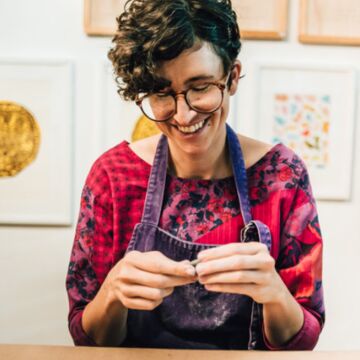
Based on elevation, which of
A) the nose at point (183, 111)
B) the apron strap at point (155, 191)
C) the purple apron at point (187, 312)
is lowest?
the purple apron at point (187, 312)

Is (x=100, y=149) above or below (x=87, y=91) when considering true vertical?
below

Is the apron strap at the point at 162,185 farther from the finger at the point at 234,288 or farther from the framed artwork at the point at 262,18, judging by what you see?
the framed artwork at the point at 262,18

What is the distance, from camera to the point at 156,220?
39.6 inches

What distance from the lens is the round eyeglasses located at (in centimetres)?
85

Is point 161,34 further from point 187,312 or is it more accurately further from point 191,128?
point 187,312

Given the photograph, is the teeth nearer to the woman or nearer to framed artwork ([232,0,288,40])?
the woman

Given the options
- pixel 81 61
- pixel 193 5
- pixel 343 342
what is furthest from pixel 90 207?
pixel 343 342

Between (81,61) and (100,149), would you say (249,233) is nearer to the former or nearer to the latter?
(100,149)

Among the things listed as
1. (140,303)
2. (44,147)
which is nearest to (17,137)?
(44,147)

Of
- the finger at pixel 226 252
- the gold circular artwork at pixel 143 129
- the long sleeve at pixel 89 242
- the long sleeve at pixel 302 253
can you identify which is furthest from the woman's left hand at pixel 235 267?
the gold circular artwork at pixel 143 129

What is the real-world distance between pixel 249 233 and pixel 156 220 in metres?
0.18

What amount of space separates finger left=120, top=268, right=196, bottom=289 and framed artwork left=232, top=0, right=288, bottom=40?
95 cm

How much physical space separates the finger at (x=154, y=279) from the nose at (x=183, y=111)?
0.84 ft

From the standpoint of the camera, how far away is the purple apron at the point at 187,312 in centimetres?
99
